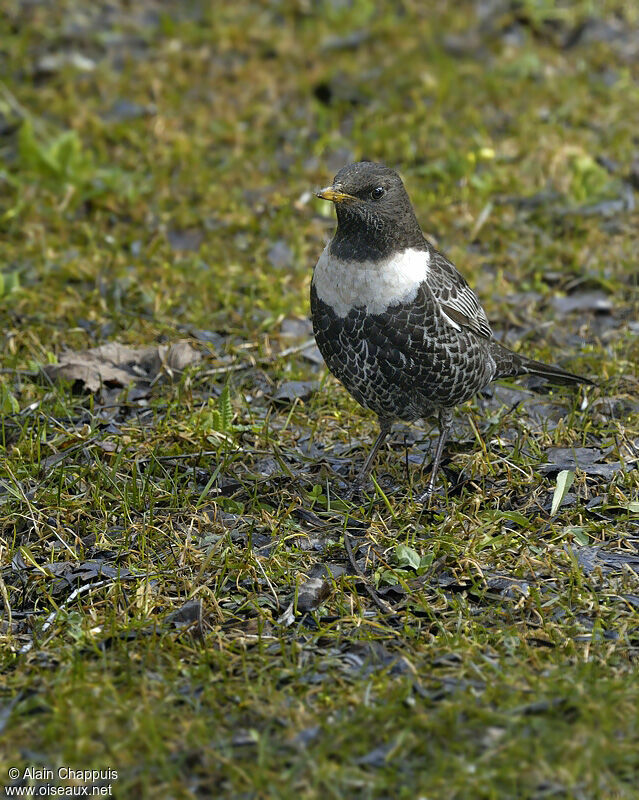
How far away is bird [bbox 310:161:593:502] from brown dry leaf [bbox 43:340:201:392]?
150 cm

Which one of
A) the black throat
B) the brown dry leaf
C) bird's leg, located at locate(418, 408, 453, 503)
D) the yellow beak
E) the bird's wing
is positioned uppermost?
the yellow beak

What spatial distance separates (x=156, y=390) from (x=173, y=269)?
1.44 meters

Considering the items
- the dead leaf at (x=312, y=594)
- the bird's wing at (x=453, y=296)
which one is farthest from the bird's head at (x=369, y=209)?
the dead leaf at (x=312, y=594)

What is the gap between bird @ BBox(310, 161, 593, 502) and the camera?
506cm

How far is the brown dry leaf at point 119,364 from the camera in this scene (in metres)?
6.19

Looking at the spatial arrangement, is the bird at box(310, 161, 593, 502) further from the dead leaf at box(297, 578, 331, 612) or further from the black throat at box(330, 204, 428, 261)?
the dead leaf at box(297, 578, 331, 612)

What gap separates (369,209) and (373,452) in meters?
1.26

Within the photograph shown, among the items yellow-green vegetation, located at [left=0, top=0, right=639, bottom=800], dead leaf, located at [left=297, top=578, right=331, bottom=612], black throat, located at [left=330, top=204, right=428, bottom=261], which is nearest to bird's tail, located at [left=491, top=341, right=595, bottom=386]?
yellow-green vegetation, located at [left=0, top=0, right=639, bottom=800]

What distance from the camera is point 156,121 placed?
29.1 ft

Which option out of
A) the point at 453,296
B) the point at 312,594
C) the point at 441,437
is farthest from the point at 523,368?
the point at 312,594

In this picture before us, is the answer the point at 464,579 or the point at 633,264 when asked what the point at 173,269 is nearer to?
the point at 633,264

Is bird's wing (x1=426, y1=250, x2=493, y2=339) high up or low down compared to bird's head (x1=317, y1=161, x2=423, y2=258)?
down

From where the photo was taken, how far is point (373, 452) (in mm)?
5617

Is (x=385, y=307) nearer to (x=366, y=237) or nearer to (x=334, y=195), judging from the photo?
(x=366, y=237)
